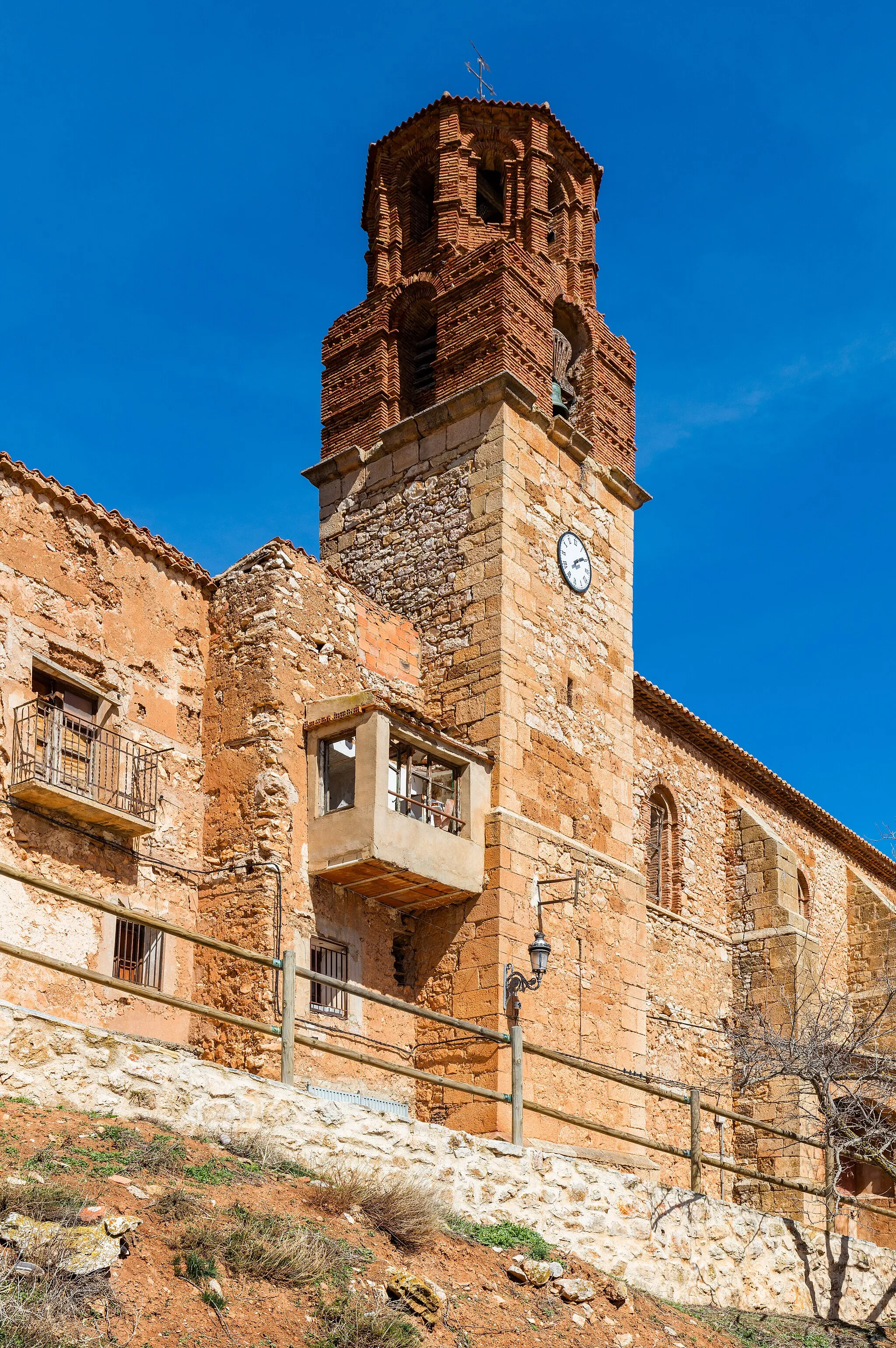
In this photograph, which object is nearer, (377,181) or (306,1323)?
(306,1323)

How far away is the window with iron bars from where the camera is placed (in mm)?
16219

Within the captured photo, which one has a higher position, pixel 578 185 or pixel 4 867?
pixel 578 185

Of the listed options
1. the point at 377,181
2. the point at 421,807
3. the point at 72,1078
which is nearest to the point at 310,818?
the point at 421,807

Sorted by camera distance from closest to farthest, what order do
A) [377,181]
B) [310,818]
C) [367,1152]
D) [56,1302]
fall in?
1. [56,1302]
2. [367,1152]
3. [310,818]
4. [377,181]

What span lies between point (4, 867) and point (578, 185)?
16.7m

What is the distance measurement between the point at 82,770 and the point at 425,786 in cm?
382

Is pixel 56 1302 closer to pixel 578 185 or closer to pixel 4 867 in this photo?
pixel 4 867

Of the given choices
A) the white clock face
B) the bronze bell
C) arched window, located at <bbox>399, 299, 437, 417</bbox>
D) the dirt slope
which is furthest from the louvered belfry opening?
the dirt slope

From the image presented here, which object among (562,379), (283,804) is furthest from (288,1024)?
(562,379)

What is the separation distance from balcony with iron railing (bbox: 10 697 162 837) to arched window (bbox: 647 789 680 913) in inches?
431

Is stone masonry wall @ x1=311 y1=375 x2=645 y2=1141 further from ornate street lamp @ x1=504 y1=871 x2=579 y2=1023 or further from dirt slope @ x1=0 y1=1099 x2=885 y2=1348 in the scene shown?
dirt slope @ x1=0 y1=1099 x2=885 y2=1348

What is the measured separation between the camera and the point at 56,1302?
697 centimetres

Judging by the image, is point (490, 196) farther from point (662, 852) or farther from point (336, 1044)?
point (336, 1044)

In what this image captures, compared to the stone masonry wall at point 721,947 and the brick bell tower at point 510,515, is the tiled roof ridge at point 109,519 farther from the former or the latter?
the stone masonry wall at point 721,947
